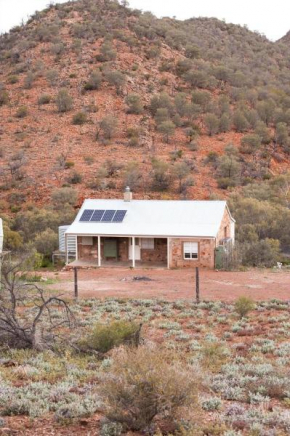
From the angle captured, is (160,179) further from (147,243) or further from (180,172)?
(147,243)

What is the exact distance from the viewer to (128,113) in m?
60.3

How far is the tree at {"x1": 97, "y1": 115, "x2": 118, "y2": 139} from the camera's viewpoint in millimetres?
55750

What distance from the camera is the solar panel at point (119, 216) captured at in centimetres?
3146

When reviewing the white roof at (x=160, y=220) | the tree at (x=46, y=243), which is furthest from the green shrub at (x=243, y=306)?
the tree at (x=46, y=243)

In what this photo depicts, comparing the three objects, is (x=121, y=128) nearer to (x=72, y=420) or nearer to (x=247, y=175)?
(x=247, y=175)

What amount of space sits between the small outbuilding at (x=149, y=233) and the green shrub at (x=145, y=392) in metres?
21.5

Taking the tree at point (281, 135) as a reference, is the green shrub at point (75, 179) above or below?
below

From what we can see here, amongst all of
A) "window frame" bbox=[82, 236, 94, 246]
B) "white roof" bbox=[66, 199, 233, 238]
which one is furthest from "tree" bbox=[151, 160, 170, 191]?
"window frame" bbox=[82, 236, 94, 246]

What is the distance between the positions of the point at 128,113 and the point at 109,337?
49094mm

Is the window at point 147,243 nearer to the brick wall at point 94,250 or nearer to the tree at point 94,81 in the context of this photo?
the brick wall at point 94,250

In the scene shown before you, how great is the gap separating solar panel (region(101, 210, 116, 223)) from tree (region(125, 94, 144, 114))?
29.4 meters

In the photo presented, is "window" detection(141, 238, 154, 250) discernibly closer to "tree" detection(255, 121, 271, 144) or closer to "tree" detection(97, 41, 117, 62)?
"tree" detection(255, 121, 271, 144)

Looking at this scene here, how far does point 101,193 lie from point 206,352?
34.0 meters

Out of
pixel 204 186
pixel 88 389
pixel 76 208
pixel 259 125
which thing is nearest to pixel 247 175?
pixel 204 186
